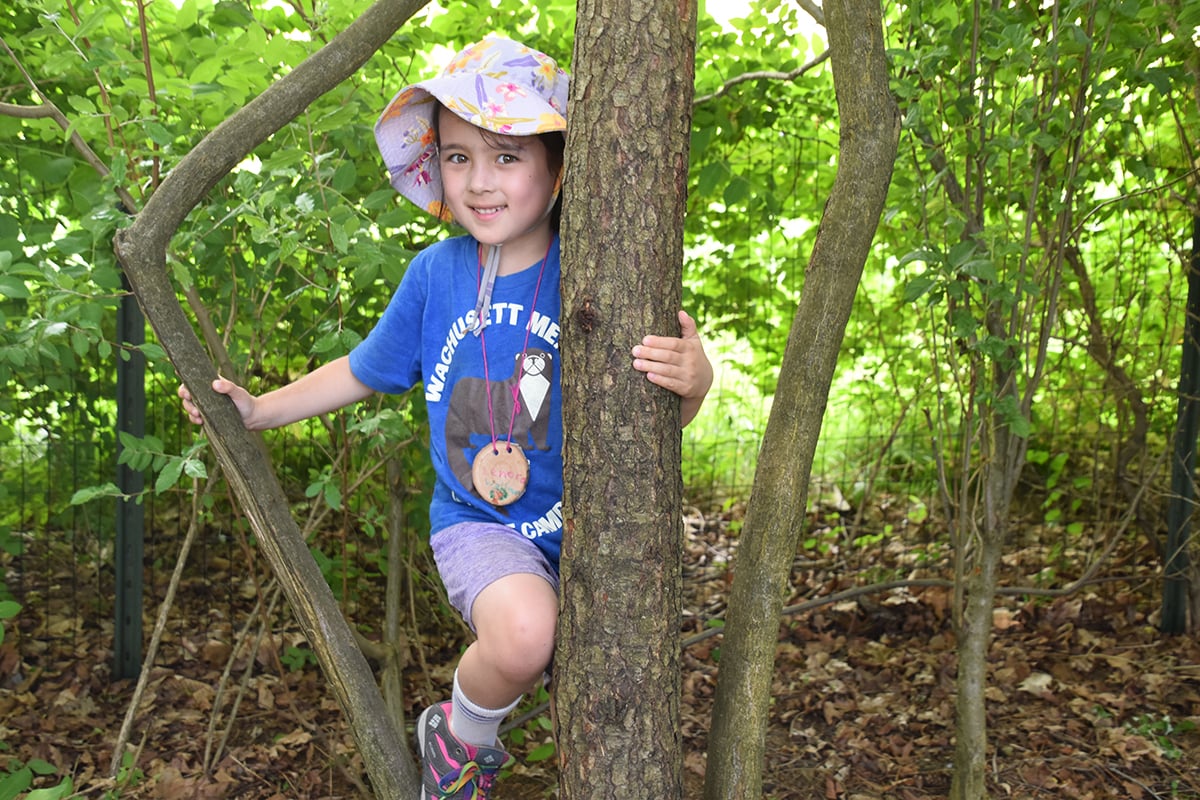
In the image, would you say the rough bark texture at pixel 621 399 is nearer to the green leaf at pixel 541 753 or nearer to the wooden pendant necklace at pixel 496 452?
the wooden pendant necklace at pixel 496 452

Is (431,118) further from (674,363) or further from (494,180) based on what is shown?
(674,363)

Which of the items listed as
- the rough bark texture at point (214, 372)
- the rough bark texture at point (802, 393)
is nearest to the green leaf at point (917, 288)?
the rough bark texture at point (802, 393)

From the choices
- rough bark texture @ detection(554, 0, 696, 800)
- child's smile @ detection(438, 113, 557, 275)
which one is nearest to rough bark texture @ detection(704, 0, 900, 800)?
rough bark texture @ detection(554, 0, 696, 800)

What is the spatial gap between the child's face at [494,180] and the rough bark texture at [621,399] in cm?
36

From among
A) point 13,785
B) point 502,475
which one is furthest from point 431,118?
point 13,785

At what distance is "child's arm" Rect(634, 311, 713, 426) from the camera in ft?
5.65

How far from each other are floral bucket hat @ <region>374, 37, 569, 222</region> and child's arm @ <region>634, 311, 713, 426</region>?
523 mm

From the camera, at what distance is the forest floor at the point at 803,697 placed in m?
3.07

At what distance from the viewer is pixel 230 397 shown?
2.05m

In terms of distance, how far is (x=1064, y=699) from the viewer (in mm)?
3451

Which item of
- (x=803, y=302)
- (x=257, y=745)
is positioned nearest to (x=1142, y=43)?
(x=803, y=302)

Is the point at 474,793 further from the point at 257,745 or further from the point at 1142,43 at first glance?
the point at 1142,43

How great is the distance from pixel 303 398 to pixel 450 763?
0.82 metres

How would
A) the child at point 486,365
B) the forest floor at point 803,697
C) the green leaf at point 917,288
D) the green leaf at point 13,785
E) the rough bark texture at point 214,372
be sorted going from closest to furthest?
the rough bark texture at point 214,372 < the child at point 486,365 < the green leaf at point 13,785 < the green leaf at point 917,288 < the forest floor at point 803,697
